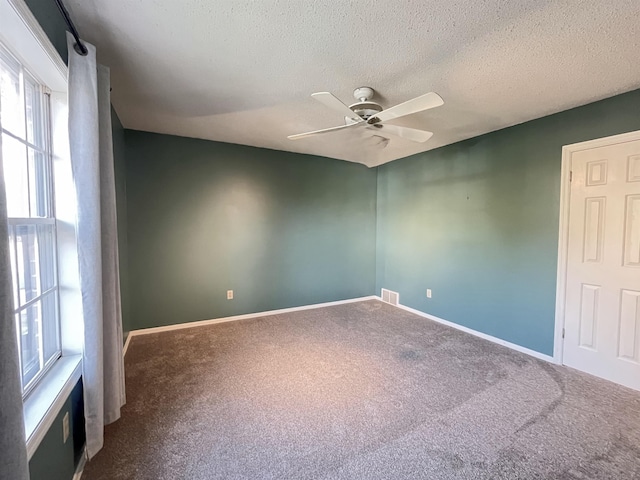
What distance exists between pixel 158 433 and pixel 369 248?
3804 mm

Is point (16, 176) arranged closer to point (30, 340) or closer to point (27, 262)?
point (27, 262)

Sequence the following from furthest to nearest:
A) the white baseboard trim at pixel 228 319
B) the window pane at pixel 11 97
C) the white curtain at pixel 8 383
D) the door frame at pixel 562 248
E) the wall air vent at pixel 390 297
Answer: the wall air vent at pixel 390 297 → the white baseboard trim at pixel 228 319 → the door frame at pixel 562 248 → the window pane at pixel 11 97 → the white curtain at pixel 8 383

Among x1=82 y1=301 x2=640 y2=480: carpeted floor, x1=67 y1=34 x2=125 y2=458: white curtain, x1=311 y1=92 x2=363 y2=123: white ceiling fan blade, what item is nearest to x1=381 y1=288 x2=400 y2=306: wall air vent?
x1=82 y1=301 x2=640 y2=480: carpeted floor

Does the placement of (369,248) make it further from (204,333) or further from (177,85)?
(177,85)

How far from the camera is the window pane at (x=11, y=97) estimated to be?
1.20 metres

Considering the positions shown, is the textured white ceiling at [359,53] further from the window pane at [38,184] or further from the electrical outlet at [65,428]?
the electrical outlet at [65,428]

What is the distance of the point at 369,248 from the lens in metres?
4.95

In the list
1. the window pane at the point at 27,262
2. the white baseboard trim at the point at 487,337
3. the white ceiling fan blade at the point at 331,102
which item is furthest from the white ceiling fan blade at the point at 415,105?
the white baseboard trim at the point at 487,337

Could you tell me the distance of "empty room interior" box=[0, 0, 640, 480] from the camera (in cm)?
147

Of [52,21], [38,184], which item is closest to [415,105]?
[52,21]

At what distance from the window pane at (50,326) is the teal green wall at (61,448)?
0.74 feet

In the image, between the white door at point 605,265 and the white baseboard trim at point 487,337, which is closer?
the white door at point 605,265

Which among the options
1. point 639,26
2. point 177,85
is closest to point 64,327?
point 177,85

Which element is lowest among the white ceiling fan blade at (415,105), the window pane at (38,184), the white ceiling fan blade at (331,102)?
the window pane at (38,184)
